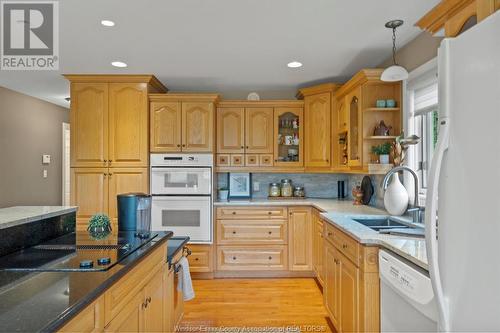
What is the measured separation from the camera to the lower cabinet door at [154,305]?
1.69m

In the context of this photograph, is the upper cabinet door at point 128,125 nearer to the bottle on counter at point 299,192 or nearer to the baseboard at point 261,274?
the baseboard at point 261,274

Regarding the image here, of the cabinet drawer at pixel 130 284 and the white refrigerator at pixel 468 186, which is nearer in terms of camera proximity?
the white refrigerator at pixel 468 186

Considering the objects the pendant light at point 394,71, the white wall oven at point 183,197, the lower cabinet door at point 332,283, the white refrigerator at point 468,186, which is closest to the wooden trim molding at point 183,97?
the white wall oven at point 183,197

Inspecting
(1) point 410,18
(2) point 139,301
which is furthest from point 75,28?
(1) point 410,18

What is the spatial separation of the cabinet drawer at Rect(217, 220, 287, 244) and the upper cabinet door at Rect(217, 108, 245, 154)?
0.92m

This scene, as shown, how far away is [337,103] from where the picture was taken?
3926 millimetres

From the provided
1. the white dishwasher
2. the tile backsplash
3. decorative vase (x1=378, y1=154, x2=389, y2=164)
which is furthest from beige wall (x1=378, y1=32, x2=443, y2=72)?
the tile backsplash

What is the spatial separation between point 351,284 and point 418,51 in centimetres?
194

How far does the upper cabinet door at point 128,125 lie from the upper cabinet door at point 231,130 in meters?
0.92

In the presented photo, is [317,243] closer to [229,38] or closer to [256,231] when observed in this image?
[256,231]

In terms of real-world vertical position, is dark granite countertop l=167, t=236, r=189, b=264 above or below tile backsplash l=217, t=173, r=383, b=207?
below

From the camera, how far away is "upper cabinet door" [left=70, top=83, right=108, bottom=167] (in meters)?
3.79

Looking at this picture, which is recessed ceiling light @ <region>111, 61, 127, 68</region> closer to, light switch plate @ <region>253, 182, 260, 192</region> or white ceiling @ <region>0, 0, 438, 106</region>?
white ceiling @ <region>0, 0, 438, 106</region>

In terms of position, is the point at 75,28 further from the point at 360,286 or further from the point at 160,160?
the point at 360,286
